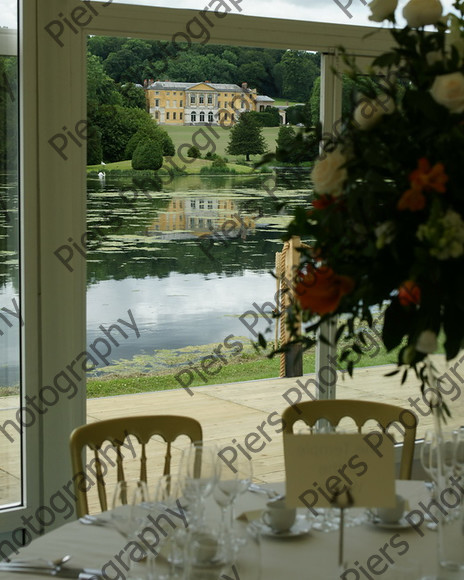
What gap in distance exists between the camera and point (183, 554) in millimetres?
1397

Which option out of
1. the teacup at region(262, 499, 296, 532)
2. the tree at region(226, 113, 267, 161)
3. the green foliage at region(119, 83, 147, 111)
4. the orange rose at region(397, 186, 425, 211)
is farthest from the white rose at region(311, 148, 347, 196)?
the tree at region(226, 113, 267, 161)

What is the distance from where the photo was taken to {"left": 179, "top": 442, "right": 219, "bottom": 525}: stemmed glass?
163 cm

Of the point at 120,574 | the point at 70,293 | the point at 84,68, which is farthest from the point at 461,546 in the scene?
the point at 84,68

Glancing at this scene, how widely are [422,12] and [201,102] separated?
2.33m

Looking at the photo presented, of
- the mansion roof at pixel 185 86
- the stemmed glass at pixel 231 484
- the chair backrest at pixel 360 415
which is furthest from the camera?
the mansion roof at pixel 185 86

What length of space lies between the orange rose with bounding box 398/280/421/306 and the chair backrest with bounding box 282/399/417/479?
132 cm

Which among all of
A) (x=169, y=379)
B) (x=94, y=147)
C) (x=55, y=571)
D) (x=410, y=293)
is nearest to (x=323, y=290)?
A: (x=410, y=293)

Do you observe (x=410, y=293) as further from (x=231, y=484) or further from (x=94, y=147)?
(x=94, y=147)

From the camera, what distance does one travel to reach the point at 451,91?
4.00ft

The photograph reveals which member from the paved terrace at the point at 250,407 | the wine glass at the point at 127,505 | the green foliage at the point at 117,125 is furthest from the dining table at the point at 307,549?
the green foliage at the point at 117,125

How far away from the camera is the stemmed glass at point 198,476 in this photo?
1.63 m

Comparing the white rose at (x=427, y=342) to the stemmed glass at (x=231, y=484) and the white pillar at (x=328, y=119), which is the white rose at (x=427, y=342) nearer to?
the stemmed glass at (x=231, y=484)

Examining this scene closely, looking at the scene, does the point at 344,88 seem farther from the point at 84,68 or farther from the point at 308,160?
the point at 84,68

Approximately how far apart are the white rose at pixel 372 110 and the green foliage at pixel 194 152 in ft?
7.33
